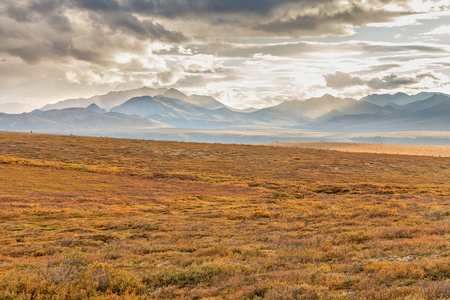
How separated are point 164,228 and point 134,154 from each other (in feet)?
219

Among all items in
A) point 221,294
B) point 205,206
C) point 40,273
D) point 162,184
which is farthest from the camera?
point 162,184

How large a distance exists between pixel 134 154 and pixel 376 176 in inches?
2335

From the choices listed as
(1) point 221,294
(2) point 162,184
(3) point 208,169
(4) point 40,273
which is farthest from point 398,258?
(3) point 208,169

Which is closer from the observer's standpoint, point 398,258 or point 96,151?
point 398,258

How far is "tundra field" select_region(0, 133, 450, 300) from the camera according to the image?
1031cm

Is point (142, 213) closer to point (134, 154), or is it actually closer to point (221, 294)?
point (221, 294)

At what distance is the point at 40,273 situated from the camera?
11.2 m

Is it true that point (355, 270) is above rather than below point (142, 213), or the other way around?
above

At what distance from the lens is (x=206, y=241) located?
1819 cm

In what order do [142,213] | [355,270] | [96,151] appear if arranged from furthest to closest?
[96,151], [142,213], [355,270]

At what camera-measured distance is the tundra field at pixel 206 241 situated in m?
10.3

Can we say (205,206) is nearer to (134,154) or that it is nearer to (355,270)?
(355,270)

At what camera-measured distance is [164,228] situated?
2245 centimetres

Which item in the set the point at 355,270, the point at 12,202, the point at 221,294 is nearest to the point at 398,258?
the point at 355,270
